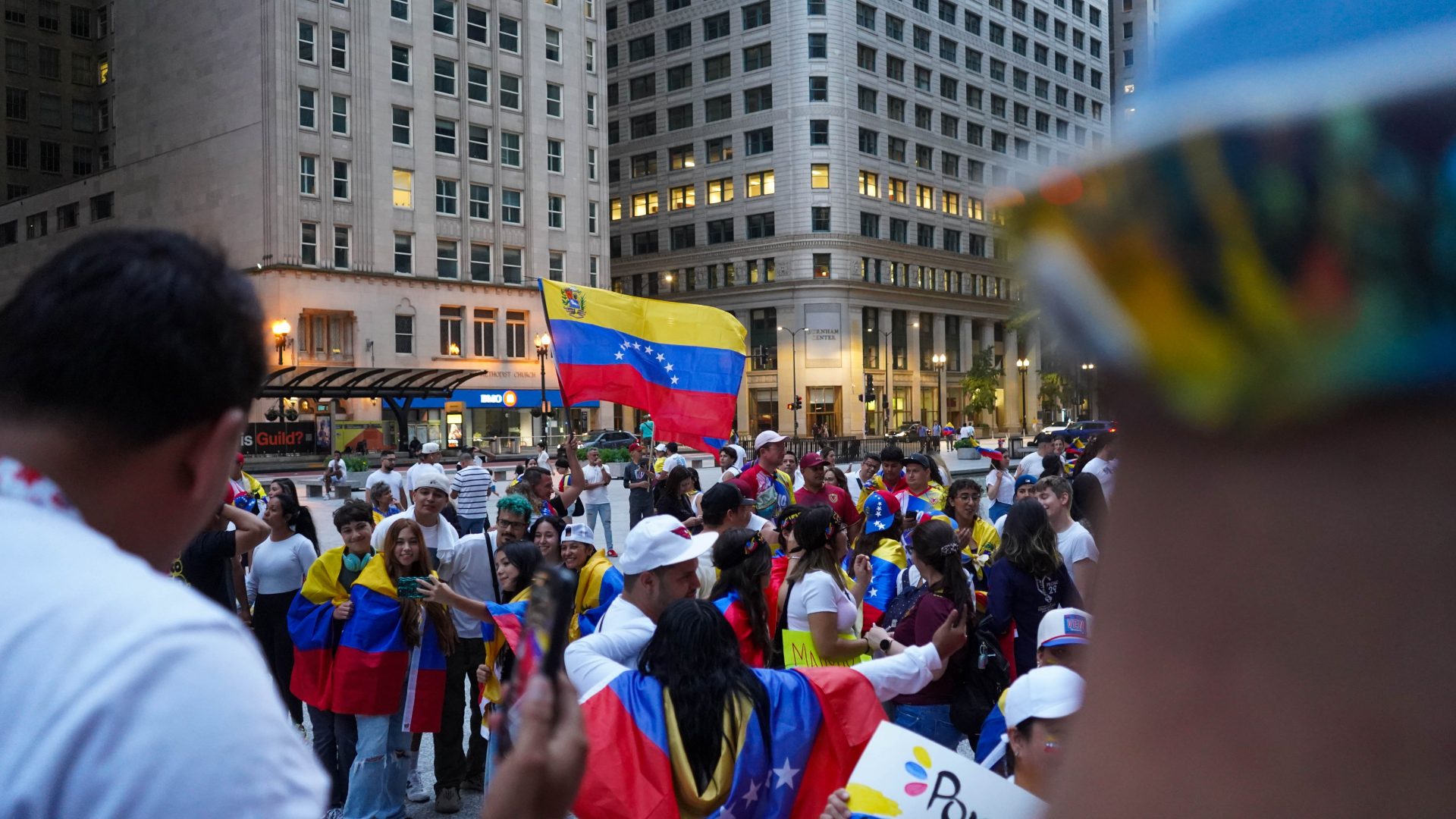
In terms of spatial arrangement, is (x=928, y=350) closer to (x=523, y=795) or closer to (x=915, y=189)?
(x=915, y=189)

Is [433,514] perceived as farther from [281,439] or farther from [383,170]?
[383,170]

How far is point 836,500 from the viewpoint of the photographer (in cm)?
952

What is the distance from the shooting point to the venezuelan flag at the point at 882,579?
21.4 feet

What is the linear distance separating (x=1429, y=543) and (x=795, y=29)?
68533 mm

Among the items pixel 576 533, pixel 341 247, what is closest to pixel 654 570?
pixel 576 533

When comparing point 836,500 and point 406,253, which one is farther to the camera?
point 406,253

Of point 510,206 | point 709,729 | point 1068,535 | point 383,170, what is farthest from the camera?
point 510,206

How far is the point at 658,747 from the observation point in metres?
3.63

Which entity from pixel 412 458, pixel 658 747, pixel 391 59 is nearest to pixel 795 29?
pixel 391 59

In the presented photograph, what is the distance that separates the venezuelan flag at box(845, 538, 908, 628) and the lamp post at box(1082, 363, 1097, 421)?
5.83 meters

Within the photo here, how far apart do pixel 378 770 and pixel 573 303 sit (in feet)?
18.3

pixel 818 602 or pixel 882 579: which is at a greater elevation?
pixel 818 602

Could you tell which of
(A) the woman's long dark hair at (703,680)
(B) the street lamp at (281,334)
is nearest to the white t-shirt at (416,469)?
(A) the woman's long dark hair at (703,680)

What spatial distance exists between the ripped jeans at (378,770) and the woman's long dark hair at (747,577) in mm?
2546
